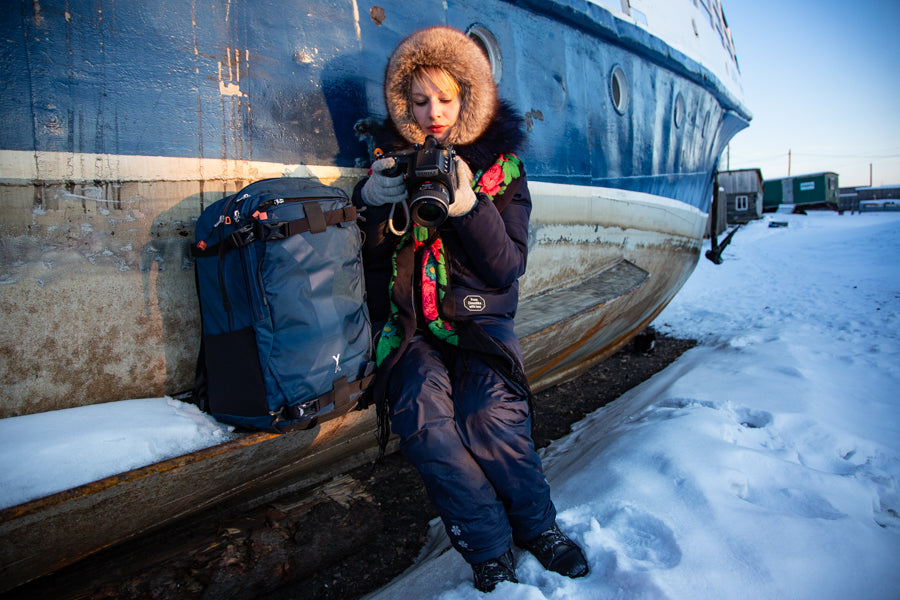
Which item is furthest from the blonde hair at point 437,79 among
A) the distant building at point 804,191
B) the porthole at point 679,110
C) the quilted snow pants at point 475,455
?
the distant building at point 804,191

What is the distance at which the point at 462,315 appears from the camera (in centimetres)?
179

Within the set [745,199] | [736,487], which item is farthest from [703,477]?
[745,199]

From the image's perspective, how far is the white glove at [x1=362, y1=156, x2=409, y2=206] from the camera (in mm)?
1689

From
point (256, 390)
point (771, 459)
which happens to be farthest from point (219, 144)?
point (771, 459)

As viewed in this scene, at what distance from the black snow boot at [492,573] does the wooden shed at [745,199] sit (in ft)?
97.2

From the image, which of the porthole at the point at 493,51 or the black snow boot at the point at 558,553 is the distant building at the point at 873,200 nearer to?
the porthole at the point at 493,51

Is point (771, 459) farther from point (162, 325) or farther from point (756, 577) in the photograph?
point (162, 325)

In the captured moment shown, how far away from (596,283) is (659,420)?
1.33m

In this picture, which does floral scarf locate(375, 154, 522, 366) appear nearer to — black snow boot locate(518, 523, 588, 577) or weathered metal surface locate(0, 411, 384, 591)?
weathered metal surface locate(0, 411, 384, 591)

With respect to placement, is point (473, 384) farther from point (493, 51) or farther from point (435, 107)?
point (493, 51)

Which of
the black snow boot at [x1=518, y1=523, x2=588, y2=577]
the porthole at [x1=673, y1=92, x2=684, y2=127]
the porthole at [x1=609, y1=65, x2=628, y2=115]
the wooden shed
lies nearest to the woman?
the black snow boot at [x1=518, y1=523, x2=588, y2=577]

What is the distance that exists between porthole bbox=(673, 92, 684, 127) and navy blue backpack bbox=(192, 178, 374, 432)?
4.20 metres

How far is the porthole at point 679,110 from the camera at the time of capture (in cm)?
465

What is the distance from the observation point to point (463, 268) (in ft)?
5.99
